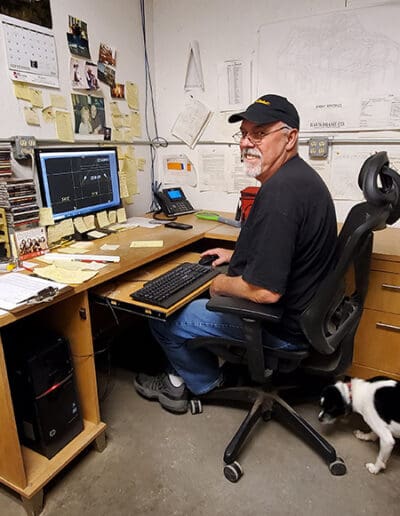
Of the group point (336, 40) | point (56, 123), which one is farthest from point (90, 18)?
point (336, 40)

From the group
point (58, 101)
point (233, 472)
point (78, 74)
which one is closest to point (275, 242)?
point (233, 472)

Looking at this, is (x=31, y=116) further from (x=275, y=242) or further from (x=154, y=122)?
(x=275, y=242)

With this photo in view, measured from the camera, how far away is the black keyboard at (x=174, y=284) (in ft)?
4.72

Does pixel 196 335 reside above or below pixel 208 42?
below

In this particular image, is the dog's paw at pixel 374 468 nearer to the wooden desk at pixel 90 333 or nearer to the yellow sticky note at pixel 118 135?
the wooden desk at pixel 90 333

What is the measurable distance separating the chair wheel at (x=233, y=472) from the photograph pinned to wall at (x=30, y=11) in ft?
6.89

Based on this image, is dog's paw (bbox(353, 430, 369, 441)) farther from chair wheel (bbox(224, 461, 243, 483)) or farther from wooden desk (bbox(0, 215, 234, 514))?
wooden desk (bbox(0, 215, 234, 514))

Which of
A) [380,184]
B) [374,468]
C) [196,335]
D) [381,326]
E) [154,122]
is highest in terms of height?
[154,122]

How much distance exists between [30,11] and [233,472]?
7.15 ft

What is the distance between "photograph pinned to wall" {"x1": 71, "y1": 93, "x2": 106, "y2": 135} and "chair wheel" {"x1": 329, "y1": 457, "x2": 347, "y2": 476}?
2013mm

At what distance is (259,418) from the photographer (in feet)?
5.69

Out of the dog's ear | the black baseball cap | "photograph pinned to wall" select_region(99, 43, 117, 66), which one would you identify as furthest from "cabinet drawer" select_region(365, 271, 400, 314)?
"photograph pinned to wall" select_region(99, 43, 117, 66)

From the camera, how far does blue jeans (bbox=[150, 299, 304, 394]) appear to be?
4.87ft

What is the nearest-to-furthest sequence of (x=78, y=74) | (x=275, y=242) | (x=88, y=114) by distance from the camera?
(x=275, y=242) → (x=78, y=74) → (x=88, y=114)
